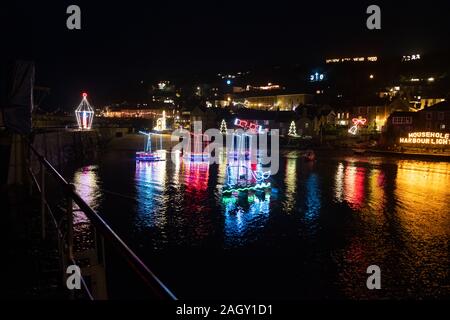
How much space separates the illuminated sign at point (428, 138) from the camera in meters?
61.9

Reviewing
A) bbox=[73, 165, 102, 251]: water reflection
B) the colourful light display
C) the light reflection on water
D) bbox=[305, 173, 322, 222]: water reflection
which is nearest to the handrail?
bbox=[73, 165, 102, 251]: water reflection

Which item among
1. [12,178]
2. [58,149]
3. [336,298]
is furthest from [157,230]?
[58,149]

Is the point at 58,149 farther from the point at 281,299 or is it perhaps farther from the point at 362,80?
the point at 362,80

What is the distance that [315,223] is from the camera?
2297cm

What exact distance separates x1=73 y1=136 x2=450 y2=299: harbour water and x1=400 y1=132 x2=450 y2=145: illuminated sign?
25866 millimetres

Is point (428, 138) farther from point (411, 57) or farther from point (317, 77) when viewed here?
point (411, 57)

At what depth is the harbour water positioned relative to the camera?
14.8m

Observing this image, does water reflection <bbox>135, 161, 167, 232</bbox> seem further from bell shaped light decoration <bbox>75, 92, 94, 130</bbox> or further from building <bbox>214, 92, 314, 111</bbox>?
building <bbox>214, 92, 314, 111</bbox>

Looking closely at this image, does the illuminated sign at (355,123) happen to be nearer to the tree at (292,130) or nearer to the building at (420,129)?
the building at (420,129)

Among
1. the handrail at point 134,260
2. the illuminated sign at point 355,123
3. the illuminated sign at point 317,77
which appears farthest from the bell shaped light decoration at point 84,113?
the illuminated sign at point 317,77

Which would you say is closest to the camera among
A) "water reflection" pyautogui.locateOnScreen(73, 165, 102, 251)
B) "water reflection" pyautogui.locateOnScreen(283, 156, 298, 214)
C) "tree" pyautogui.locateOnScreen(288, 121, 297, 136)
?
"water reflection" pyautogui.locateOnScreen(73, 165, 102, 251)

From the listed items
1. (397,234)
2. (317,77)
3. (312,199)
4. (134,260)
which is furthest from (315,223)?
(317,77)

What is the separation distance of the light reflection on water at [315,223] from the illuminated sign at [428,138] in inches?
981

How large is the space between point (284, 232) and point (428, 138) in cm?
5331
